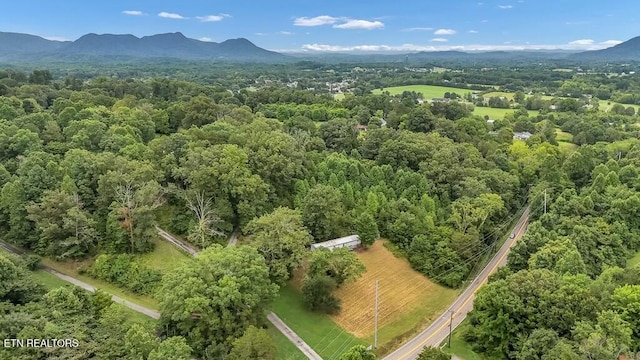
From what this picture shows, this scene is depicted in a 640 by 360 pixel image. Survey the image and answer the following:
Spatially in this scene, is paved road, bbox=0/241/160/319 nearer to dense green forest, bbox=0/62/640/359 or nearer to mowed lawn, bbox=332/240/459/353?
dense green forest, bbox=0/62/640/359

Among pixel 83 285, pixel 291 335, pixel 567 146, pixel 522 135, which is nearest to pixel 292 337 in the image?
pixel 291 335

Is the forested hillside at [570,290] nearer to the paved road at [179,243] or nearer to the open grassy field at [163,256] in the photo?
the paved road at [179,243]

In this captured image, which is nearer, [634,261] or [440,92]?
[634,261]

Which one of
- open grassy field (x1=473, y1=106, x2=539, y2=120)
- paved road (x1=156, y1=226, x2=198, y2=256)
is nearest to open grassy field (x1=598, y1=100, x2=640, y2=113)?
open grassy field (x1=473, y1=106, x2=539, y2=120)

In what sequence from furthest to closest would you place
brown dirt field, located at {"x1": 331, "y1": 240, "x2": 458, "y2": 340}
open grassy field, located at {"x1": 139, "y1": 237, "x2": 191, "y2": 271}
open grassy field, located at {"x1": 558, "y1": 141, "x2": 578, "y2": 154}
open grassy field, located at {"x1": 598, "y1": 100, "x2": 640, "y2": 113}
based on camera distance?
1. open grassy field, located at {"x1": 598, "y1": 100, "x2": 640, "y2": 113}
2. open grassy field, located at {"x1": 558, "y1": 141, "x2": 578, "y2": 154}
3. open grassy field, located at {"x1": 139, "y1": 237, "x2": 191, "y2": 271}
4. brown dirt field, located at {"x1": 331, "y1": 240, "x2": 458, "y2": 340}

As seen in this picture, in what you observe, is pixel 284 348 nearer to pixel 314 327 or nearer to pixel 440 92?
pixel 314 327

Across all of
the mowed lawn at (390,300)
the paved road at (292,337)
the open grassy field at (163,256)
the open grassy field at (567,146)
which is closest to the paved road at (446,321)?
the mowed lawn at (390,300)
